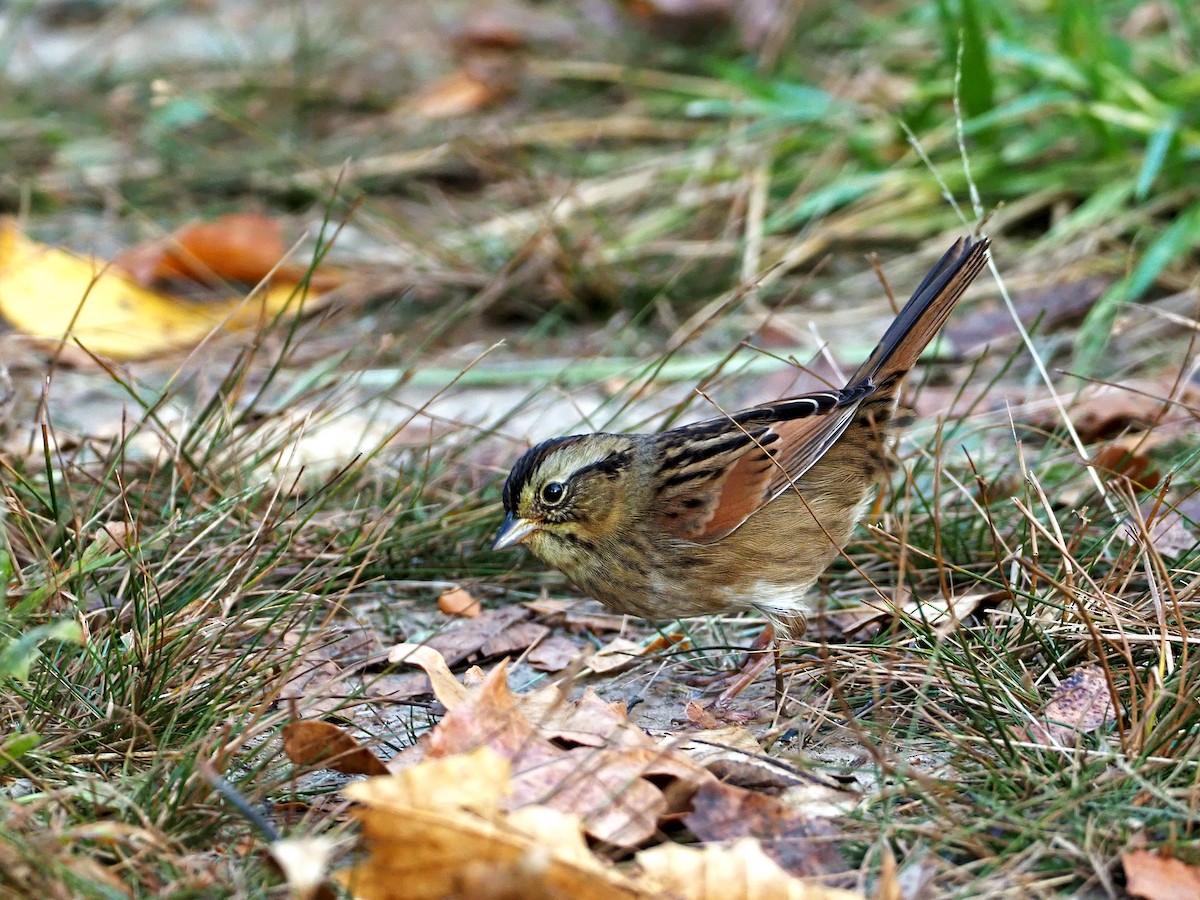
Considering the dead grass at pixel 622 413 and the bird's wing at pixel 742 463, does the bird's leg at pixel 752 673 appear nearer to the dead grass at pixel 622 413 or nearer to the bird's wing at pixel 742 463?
the dead grass at pixel 622 413

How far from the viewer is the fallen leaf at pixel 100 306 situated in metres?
5.48

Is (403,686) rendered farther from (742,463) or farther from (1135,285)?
(1135,285)

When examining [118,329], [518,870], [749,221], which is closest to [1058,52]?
[749,221]

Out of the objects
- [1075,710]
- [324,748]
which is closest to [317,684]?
[324,748]

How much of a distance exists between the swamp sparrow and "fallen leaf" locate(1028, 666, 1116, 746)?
0.93m

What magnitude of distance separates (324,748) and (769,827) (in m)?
0.90

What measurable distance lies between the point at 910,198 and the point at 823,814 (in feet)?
14.5

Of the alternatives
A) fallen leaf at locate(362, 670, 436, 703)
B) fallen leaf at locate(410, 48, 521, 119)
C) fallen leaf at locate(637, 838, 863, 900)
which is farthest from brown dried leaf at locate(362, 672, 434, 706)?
fallen leaf at locate(410, 48, 521, 119)

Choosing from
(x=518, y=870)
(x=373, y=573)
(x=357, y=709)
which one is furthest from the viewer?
(x=373, y=573)

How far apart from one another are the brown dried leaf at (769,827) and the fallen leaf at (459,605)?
140 centimetres

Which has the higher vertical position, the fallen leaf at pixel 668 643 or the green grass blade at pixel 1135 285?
the green grass blade at pixel 1135 285

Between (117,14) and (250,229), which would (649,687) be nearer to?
(250,229)

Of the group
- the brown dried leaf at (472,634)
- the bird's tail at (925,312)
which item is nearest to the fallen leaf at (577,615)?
the brown dried leaf at (472,634)

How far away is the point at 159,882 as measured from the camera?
2.50 metres
